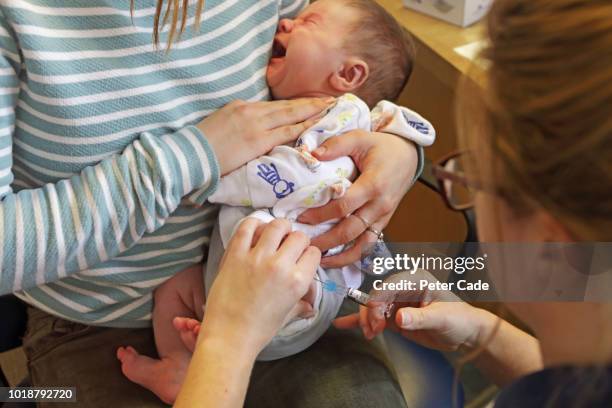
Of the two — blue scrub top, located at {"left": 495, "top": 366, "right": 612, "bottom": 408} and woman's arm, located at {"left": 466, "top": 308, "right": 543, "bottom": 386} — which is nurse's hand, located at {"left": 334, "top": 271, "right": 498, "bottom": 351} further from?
blue scrub top, located at {"left": 495, "top": 366, "right": 612, "bottom": 408}

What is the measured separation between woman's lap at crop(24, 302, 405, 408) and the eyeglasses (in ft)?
1.28

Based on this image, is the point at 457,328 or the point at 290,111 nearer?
the point at 457,328

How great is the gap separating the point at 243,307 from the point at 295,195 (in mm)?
269

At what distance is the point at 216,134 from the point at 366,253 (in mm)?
316

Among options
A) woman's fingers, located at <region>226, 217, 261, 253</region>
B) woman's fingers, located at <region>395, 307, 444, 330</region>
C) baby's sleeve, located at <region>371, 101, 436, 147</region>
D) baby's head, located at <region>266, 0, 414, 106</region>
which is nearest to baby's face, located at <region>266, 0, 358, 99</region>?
baby's head, located at <region>266, 0, 414, 106</region>

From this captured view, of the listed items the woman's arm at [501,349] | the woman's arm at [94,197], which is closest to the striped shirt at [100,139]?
the woman's arm at [94,197]

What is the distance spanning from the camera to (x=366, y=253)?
40.6 inches

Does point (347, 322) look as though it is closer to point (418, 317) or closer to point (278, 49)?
→ point (418, 317)

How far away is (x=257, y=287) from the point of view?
77 cm

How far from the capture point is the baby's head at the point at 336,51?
1.07 metres

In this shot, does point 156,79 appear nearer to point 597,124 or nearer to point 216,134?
point 216,134

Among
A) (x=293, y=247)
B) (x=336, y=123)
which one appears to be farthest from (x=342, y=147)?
(x=293, y=247)

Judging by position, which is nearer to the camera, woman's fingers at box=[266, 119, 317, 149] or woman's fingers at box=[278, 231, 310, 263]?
woman's fingers at box=[278, 231, 310, 263]

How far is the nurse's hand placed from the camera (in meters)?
0.89
